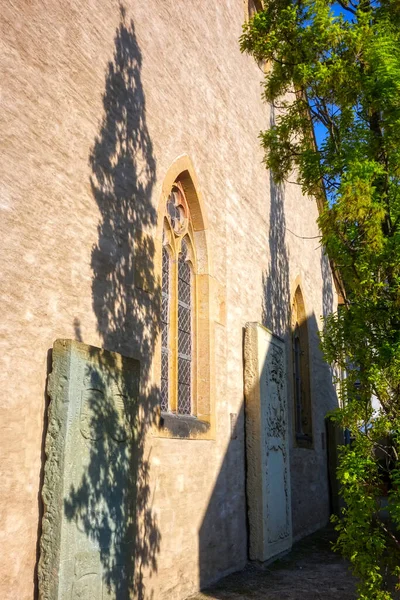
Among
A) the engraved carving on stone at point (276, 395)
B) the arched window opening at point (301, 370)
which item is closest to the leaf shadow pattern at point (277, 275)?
the engraved carving on stone at point (276, 395)

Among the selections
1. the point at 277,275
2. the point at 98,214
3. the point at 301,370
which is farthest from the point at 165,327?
the point at 301,370

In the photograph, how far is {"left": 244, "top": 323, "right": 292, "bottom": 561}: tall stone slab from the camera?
6922 mm

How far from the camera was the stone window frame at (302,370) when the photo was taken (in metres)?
10.7

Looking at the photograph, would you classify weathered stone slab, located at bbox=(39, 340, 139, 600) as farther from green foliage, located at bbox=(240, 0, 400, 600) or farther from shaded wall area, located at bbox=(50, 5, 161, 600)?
green foliage, located at bbox=(240, 0, 400, 600)

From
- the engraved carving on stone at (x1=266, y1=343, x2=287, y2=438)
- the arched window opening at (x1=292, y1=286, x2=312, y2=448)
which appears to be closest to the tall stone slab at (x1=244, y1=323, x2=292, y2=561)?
the engraved carving on stone at (x1=266, y1=343, x2=287, y2=438)

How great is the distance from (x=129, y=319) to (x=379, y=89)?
2.52 m

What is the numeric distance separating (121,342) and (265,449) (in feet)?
10.6

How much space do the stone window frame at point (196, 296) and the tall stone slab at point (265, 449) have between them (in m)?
1.09

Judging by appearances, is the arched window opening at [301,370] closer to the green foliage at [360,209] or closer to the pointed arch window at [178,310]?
the pointed arch window at [178,310]

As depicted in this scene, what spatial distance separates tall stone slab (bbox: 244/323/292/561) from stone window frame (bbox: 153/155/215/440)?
1.09 meters

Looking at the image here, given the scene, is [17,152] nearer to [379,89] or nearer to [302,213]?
[379,89]

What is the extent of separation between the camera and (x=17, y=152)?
3623mm

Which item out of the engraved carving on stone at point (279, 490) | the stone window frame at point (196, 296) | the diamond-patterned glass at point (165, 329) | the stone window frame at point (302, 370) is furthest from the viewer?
the stone window frame at point (302, 370)

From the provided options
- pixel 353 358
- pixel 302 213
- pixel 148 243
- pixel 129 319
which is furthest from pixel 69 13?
pixel 302 213
